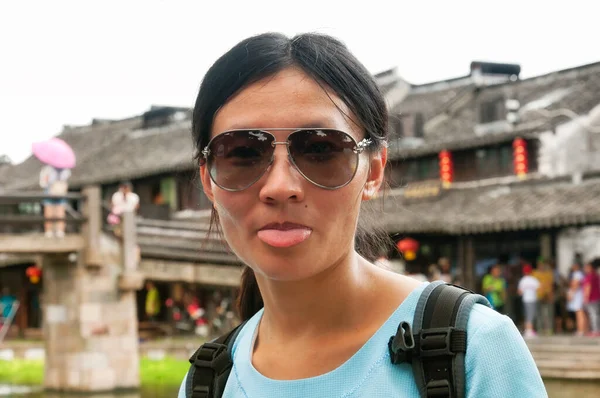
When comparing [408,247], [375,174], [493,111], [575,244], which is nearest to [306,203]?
[375,174]

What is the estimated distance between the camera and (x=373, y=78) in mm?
1898

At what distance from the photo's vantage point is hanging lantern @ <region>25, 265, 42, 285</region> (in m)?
29.1

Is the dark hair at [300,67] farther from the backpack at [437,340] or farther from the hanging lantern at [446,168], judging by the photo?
the hanging lantern at [446,168]

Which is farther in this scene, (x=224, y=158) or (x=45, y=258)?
(x=45, y=258)

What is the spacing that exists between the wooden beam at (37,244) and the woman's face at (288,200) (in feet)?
48.1

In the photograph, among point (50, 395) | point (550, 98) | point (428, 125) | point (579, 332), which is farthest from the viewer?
point (428, 125)

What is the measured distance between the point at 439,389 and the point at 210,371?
24.5 inches

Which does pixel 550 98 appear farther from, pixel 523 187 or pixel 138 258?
pixel 138 258

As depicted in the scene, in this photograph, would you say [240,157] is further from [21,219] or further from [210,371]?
[21,219]

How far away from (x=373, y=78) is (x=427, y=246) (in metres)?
20.9

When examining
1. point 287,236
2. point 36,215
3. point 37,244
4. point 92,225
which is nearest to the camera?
point 287,236

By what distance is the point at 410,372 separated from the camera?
1.60m

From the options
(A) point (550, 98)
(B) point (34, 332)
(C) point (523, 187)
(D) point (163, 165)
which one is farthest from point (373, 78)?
(B) point (34, 332)

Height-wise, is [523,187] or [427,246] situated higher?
[523,187]
